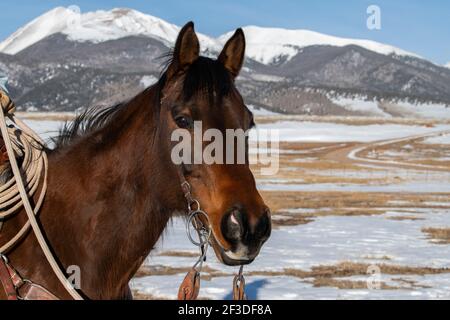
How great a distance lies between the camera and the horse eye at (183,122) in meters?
3.33

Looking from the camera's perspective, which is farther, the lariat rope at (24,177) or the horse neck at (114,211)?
the horse neck at (114,211)

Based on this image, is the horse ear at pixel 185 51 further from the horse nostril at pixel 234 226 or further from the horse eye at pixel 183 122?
the horse nostril at pixel 234 226

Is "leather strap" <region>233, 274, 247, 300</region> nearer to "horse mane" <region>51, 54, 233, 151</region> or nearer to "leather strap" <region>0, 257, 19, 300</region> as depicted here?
"horse mane" <region>51, 54, 233, 151</region>

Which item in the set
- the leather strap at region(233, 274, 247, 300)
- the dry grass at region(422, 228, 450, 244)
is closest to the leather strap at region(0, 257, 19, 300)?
the leather strap at region(233, 274, 247, 300)

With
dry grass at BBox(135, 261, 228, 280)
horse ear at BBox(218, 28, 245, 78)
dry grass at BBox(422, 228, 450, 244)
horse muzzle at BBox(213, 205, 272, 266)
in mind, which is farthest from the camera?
dry grass at BBox(422, 228, 450, 244)

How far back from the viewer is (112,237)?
352cm

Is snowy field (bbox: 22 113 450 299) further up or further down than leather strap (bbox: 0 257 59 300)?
further down

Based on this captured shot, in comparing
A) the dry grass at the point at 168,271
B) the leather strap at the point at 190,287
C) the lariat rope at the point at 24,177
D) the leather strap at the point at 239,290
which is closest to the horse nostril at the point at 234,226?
the leather strap at the point at 239,290

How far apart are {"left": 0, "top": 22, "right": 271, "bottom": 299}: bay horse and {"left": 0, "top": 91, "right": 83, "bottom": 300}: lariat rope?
0.08m

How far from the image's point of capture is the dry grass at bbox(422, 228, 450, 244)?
15500 millimetres

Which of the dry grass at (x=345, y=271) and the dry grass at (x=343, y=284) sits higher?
the dry grass at (x=343, y=284)

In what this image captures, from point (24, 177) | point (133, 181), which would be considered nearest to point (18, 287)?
point (24, 177)
